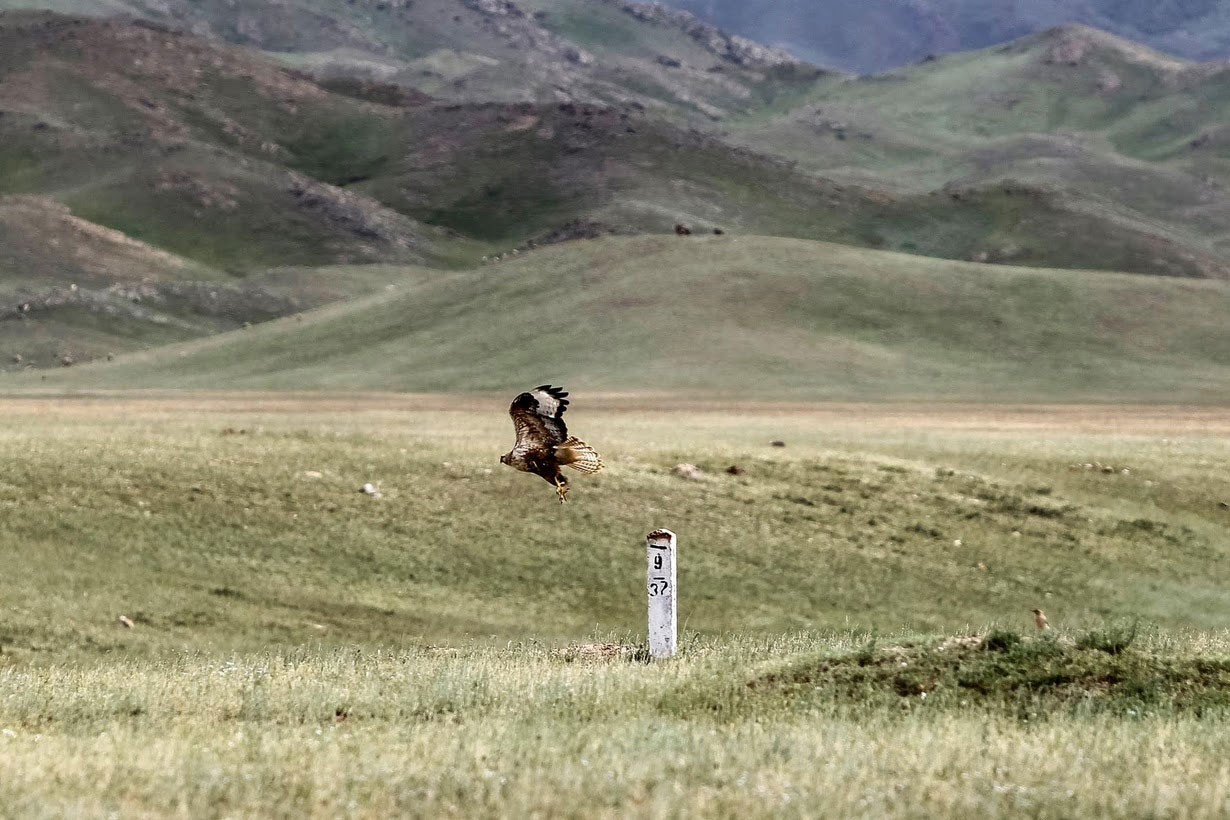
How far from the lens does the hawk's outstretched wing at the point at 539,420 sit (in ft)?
46.4

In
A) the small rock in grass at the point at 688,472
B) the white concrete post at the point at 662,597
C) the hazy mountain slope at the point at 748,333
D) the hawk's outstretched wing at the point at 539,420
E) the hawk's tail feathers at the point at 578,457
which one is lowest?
the white concrete post at the point at 662,597

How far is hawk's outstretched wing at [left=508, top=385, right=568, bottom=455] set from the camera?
14141 millimetres

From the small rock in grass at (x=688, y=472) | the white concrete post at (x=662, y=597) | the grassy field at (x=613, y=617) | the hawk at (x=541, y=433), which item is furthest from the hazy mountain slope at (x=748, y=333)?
the hawk at (x=541, y=433)

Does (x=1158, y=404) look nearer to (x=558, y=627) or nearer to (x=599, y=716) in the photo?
(x=558, y=627)

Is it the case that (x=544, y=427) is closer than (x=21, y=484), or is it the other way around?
(x=544, y=427)

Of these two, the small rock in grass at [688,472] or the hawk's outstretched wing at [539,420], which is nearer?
the hawk's outstretched wing at [539,420]

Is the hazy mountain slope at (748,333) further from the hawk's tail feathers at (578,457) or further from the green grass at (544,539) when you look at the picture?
the hawk's tail feathers at (578,457)

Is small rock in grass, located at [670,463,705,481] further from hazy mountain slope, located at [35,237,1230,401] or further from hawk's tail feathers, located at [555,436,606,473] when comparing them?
hazy mountain slope, located at [35,237,1230,401]

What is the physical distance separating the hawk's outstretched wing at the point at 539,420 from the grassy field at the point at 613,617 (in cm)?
209

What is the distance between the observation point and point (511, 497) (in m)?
32.8

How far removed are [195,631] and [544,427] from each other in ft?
44.3

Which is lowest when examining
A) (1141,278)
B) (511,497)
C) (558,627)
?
(558,627)

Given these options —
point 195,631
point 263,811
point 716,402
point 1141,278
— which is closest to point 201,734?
point 263,811

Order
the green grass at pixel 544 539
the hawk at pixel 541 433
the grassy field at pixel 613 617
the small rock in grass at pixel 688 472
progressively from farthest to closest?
the small rock in grass at pixel 688 472 < the green grass at pixel 544 539 < the hawk at pixel 541 433 < the grassy field at pixel 613 617
